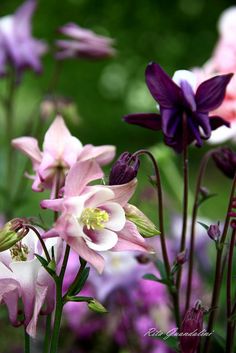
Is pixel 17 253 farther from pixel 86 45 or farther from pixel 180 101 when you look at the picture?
pixel 86 45

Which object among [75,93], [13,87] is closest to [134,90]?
[75,93]

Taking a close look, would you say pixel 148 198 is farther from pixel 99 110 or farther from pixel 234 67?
pixel 99 110

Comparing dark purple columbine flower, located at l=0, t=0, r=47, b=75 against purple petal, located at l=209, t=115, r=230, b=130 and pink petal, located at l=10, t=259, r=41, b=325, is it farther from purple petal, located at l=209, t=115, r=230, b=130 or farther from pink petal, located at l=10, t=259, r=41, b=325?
pink petal, located at l=10, t=259, r=41, b=325

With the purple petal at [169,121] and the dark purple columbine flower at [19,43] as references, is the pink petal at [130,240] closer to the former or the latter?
the purple petal at [169,121]

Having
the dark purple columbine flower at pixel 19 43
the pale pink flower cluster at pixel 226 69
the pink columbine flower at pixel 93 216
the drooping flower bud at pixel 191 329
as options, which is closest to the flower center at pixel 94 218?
the pink columbine flower at pixel 93 216

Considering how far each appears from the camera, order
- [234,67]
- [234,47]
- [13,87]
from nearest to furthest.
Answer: [234,67]
[234,47]
[13,87]
